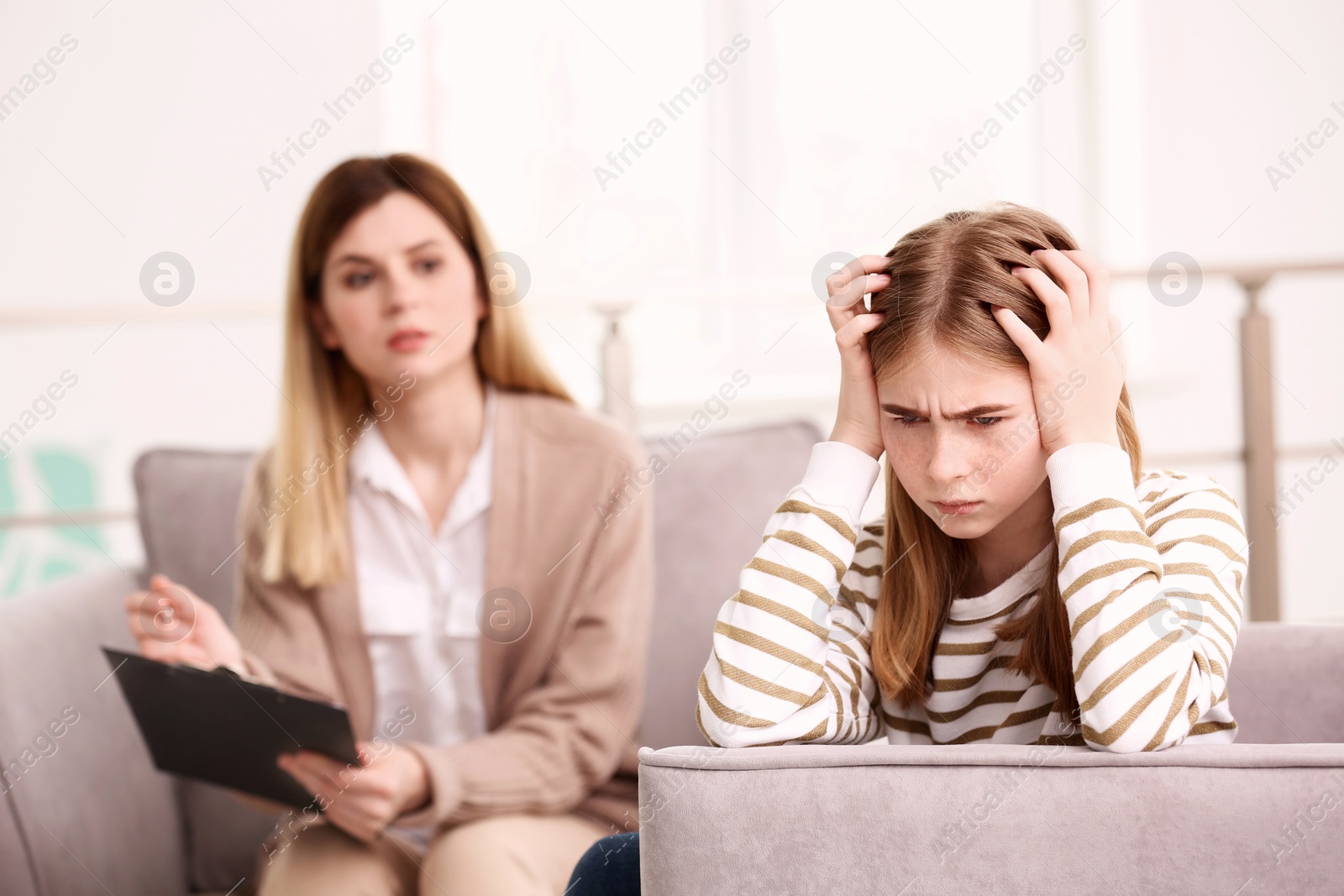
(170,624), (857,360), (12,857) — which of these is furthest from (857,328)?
(12,857)

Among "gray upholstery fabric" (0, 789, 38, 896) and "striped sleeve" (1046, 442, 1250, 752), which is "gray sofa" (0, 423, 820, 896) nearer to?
"gray upholstery fabric" (0, 789, 38, 896)

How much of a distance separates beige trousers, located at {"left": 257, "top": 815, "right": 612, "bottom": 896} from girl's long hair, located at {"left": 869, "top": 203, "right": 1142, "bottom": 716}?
427 mm

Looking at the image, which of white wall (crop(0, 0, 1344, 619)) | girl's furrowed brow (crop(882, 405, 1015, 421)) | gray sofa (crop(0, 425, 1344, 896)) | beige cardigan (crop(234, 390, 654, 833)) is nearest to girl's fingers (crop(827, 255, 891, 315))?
girl's furrowed brow (crop(882, 405, 1015, 421))

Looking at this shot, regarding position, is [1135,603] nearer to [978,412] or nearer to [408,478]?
[978,412]

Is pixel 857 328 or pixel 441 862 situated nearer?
pixel 857 328

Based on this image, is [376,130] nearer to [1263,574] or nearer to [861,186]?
[861,186]

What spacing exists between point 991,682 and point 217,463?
1.14 m

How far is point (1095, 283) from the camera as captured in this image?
0.76 meters

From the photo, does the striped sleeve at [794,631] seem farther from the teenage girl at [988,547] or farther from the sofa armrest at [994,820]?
the sofa armrest at [994,820]

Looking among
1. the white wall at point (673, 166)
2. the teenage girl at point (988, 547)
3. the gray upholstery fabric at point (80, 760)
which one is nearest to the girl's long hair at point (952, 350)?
the teenage girl at point (988, 547)

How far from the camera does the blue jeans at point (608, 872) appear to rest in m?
0.78

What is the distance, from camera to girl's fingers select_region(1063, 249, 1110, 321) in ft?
2.46

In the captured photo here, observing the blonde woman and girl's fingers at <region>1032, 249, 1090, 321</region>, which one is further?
the blonde woman

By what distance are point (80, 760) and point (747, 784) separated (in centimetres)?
96
